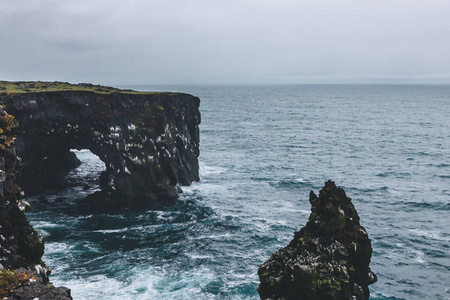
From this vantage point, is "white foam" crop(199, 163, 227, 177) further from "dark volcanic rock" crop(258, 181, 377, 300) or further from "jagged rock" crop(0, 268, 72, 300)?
"jagged rock" crop(0, 268, 72, 300)

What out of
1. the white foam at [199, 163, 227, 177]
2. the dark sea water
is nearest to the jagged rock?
the dark sea water

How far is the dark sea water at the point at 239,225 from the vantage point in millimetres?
37250

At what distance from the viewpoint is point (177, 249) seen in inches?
1735

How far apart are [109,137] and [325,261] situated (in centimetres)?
4034

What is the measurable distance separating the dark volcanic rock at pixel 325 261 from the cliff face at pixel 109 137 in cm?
3474

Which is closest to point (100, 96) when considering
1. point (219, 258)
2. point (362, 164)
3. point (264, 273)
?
point (219, 258)

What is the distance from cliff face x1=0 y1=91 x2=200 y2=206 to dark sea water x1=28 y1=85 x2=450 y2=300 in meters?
3.50

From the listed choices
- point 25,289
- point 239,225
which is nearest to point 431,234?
point 239,225

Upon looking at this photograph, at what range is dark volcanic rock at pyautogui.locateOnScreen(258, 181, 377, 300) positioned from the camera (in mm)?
24953

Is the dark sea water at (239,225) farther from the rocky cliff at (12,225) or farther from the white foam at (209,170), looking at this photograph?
the rocky cliff at (12,225)

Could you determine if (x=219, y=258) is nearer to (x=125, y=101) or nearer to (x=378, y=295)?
(x=378, y=295)

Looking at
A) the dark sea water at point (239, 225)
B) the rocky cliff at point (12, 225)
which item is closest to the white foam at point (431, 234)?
the dark sea water at point (239, 225)

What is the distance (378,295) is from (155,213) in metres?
30.6

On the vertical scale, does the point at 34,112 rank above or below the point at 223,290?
above
